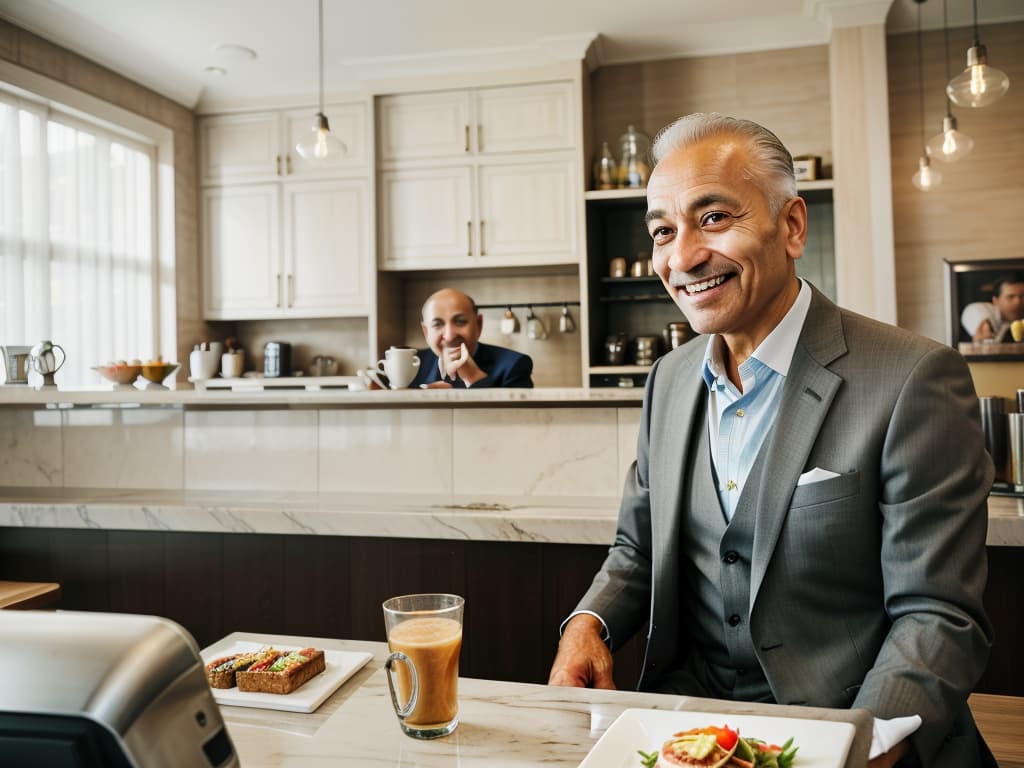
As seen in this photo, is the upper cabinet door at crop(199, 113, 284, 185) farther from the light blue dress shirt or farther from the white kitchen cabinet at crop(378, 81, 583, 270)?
the light blue dress shirt

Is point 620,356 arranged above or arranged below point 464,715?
above

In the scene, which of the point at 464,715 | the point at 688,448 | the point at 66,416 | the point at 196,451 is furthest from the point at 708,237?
the point at 66,416

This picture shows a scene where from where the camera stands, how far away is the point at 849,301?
4133 mm

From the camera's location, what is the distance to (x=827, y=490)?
3.54 ft

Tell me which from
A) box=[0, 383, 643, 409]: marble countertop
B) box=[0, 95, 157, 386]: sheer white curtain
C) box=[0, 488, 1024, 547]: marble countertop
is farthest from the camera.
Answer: box=[0, 95, 157, 386]: sheer white curtain

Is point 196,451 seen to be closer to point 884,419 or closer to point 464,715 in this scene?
point 464,715

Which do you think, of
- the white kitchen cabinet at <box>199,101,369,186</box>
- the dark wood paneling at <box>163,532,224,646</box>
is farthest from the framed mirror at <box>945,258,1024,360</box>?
the dark wood paneling at <box>163,532,224,646</box>

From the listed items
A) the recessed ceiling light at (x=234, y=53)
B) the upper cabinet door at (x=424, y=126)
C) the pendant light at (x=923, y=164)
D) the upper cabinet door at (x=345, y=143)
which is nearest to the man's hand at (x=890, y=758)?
the pendant light at (x=923, y=164)

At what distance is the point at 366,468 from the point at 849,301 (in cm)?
308

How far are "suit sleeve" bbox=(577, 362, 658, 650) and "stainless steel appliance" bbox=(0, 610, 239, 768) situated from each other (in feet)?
3.19

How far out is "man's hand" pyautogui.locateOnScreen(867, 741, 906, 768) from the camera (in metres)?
0.86

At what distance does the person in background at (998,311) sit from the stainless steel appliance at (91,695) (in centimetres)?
476

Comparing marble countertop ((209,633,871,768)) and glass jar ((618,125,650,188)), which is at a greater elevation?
glass jar ((618,125,650,188))

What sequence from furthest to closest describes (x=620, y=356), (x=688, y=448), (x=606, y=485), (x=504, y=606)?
(x=620, y=356)
(x=606, y=485)
(x=504, y=606)
(x=688, y=448)
